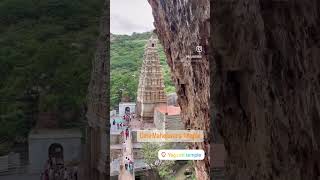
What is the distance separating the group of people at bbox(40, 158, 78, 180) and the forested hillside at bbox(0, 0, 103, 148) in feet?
0.76

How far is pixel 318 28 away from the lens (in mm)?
2055

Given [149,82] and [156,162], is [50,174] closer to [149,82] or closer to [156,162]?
[156,162]

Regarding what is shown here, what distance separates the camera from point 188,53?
2971mm

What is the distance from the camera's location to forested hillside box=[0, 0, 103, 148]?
2.74 meters

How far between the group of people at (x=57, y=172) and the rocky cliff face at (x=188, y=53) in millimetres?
741

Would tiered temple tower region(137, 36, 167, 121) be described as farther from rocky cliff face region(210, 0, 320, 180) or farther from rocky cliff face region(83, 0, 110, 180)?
rocky cliff face region(210, 0, 320, 180)

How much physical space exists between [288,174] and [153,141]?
0.84m

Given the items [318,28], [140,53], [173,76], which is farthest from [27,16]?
[318,28]

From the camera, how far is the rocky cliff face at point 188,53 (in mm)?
2924

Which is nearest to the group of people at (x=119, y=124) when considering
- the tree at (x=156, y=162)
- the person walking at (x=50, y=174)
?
the tree at (x=156, y=162)

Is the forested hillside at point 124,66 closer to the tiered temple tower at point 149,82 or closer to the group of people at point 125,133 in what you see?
the tiered temple tower at point 149,82

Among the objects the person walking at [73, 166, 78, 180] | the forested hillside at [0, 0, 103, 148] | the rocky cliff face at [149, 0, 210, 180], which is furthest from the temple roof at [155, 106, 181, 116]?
the person walking at [73, 166, 78, 180]

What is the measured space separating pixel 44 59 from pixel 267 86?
1.25 m

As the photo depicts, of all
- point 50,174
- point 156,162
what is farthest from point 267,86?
point 50,174
